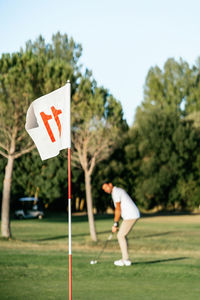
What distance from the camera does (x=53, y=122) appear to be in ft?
28.5

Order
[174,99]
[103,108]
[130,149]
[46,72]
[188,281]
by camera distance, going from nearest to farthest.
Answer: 1. [188,281]
2. [46,72]
3. [103,108]
4. [130,149]
5. [174,99]

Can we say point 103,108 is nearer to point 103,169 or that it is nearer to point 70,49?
point 103,169

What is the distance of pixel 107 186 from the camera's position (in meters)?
13.4

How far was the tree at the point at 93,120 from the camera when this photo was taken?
2631 centimetres

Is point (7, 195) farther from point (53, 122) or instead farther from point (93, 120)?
point (53, 122)

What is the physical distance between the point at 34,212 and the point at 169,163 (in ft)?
51.5

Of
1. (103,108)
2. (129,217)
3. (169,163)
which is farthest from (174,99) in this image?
(129,217)

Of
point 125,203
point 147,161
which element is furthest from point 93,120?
point 147,161

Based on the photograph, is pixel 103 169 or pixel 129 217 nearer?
pixel 129 217

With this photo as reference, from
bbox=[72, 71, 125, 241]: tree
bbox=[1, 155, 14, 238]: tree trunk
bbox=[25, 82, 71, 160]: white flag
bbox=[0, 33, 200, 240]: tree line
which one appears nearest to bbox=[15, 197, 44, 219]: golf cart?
bbox=[0, 33, 200, 240]: tree line

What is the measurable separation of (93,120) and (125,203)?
531 inches

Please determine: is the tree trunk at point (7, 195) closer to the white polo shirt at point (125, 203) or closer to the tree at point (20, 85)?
the tree at point (20, 85)

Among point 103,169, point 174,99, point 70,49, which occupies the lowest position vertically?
point 103,169

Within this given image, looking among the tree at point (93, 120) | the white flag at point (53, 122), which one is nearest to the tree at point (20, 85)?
the tree at point (93, 120)
